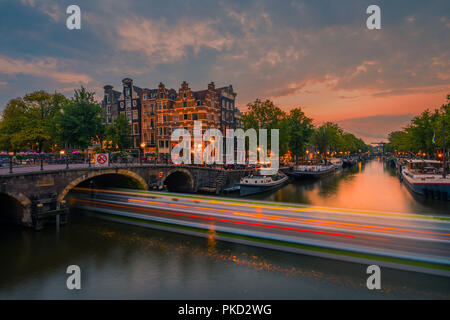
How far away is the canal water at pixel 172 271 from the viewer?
10398mm

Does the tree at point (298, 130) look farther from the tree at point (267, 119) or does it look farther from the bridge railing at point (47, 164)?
the bridge railing at point (47, 164)

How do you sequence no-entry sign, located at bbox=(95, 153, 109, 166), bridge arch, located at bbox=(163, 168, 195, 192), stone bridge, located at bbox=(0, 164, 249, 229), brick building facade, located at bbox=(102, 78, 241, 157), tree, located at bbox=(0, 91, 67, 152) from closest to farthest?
1. stone bridge, located at bbox=(0, 164, 249, 229)
2. no-entry sign, located at bbox=(95, 153, 109, 166)
3. bridge arch, located at bbox=(163, 168, 195, 192)
4. tree, located at bbox=(0, 91, 67, 152)
5. brick building facade, located at bbox=(102, 78, 241, 157)

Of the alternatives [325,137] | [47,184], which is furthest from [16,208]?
[325,137]

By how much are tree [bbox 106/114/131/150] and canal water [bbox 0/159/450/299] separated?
30.3m

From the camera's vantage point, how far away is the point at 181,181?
1400 inches

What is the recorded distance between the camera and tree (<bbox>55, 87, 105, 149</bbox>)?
1293 inches

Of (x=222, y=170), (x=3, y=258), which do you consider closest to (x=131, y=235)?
(x=3, y=258)

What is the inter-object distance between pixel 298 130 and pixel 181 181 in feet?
106

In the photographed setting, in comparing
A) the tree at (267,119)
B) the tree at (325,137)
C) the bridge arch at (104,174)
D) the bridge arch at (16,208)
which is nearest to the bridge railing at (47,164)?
the bridge arch at (104,174)

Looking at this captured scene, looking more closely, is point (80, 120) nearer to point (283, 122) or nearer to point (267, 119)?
point (267, 119)

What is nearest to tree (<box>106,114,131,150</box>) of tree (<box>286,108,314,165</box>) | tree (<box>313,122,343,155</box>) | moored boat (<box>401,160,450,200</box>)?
tree (<box>286,108,314,165</box>)

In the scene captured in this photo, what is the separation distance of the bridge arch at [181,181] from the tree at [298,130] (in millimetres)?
28595

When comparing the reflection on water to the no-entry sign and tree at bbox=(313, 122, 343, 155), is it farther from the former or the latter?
tree at bbox=(313, 122, 343, 155)

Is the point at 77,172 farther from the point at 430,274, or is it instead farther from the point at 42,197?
the point at 430,274
